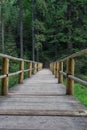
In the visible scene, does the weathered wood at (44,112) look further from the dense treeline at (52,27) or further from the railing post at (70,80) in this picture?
the dense treeline at (52,27)

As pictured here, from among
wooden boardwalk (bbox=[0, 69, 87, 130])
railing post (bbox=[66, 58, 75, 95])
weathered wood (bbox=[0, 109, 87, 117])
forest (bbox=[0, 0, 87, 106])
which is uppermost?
forest (bbox=[0, 0, 87, 106])

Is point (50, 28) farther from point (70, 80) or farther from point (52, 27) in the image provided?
point (70, 80)

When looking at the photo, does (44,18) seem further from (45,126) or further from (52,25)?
(45,126)

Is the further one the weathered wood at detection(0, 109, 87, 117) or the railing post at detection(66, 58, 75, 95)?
the railing post at detection(66, 58, 75, 95)

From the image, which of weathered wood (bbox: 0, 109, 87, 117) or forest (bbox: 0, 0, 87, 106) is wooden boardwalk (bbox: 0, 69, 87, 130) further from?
forest (bbox: 0, 0, 87, 106)

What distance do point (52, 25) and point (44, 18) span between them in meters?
5.23

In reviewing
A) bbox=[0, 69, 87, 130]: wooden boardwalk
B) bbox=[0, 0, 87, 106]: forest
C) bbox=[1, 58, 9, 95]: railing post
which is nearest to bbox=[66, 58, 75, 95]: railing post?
bbox=[1, 58, 9, 95]: railing post

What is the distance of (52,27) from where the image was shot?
4431 centimetres

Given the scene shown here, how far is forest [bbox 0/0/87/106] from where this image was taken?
120 feet

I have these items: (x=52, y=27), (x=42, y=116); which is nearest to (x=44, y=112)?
(x=42, y=116)

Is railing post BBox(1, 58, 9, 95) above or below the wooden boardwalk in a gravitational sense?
above

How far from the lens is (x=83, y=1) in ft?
122

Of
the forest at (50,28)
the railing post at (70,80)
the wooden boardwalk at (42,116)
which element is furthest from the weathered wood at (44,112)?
the forest at (50,28)

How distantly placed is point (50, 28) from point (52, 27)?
266mm
